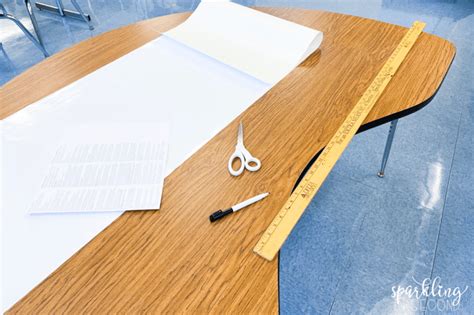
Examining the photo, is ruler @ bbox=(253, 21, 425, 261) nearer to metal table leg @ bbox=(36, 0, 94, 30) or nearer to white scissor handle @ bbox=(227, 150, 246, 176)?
white scissor handle @ bbox=(227, 150, 246, 176)

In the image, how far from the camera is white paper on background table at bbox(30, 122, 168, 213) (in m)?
0.68

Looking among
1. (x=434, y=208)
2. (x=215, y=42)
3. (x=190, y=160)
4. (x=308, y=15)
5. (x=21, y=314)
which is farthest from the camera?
(x=434, y=208)

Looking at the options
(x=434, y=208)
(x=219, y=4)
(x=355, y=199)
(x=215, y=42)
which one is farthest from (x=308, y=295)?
(x=219, y=4)

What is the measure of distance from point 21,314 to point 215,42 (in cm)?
84

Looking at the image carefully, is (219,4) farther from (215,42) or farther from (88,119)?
(88,119)

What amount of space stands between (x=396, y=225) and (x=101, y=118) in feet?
4.00

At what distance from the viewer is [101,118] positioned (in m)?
0.88

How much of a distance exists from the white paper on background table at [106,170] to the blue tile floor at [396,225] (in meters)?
0.79

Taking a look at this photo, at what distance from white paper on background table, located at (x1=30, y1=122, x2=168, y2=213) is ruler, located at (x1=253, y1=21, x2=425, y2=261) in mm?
228

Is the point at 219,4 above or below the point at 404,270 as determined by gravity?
above

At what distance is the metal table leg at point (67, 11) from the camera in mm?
2934

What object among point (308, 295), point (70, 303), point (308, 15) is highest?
point (308, 15)

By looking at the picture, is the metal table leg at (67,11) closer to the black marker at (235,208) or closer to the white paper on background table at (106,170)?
the white paper on background table at (106,170)

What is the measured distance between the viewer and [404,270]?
1341 mm
